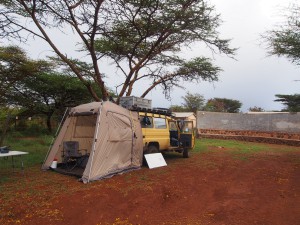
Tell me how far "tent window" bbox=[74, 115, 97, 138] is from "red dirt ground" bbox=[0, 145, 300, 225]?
195cm

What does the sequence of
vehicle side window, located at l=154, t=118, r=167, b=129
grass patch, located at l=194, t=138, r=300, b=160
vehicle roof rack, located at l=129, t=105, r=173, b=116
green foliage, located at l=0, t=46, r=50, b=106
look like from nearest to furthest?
vehicle roof rack, located at l=129, t=105, r=173, b=116, vehicle side window, located at l=154, t=118, r=167, b=129, grass patch, located at l=194, t=138, r=300, b=160, green foliage, located at l=0, t=46, r=50, b=106

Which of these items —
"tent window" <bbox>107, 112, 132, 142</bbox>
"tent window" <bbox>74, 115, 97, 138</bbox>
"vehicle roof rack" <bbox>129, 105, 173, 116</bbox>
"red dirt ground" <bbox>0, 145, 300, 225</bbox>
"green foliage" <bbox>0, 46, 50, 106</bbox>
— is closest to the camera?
"red dirt ground" <bbox>0, 145, 300, 225</bbox>

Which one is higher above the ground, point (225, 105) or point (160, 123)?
point (225, 105)

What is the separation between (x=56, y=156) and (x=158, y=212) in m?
5.29

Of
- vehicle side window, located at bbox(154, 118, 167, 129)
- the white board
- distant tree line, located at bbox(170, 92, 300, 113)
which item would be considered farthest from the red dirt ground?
distant tree line, located at bbox(170, 92, 300, 113)

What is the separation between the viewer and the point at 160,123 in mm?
11109

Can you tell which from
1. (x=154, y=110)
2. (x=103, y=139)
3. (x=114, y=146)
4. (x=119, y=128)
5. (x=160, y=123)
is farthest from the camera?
(x=160, y=123)

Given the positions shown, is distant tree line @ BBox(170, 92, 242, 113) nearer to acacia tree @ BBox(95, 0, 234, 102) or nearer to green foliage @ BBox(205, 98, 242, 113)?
green foliage @ BBox(205, 98, 242, 113)

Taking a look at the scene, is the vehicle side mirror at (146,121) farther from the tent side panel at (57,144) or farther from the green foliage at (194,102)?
the green foliage at (194,102)

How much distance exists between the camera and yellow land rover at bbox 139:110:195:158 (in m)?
10.3

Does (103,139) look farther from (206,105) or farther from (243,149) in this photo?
(206,105)

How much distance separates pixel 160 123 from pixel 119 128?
2.63 meters

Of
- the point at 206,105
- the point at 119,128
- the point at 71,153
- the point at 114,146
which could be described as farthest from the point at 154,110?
the point at 206,105

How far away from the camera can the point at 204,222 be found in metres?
4.91
